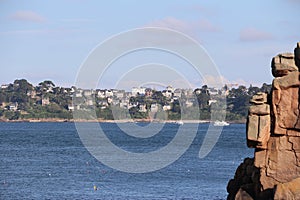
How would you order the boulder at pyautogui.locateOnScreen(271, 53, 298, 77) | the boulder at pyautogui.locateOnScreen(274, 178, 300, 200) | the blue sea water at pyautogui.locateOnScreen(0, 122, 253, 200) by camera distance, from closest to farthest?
the boulder at pyautogui.locateOnScreen(274, 178, 300, 200)
the boulder at pyautogui.locateOnScreen(271, 53, 298, 77)
the blue sea water at pyautogui.locateOnScreen(0, 122, 253, 200)

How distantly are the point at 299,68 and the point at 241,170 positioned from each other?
668 centimetres

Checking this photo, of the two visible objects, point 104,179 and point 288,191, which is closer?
point 288,191

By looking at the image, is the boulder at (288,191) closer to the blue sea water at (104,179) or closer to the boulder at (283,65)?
the boulder at (283,65)

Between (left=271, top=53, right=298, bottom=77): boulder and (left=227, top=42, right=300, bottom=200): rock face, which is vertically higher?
(left=271, top=53, right=298, bottom=77): boulder

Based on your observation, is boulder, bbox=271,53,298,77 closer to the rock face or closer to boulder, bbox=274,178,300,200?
the rock face

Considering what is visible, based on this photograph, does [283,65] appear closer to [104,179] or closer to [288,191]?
[288,191]

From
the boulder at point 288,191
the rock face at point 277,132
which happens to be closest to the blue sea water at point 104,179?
the rock face at point 277,132

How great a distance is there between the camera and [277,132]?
3067 cm

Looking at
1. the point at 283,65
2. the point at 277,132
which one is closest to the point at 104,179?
the point at 283,65

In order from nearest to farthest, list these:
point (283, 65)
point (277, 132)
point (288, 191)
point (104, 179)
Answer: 1. point (288, 191)
2. point (277, 132)
3. point (283, 65)
4. point (104, 179)

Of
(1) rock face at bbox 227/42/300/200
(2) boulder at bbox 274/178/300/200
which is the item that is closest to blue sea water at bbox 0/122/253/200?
(1) rock face at bbox 227/42/300/200

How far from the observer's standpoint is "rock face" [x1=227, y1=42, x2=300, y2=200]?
30.4 meters

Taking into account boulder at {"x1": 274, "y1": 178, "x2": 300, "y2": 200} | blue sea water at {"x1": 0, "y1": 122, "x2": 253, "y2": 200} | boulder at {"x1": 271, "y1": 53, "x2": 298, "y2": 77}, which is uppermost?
boulder at {"x1": 271, "y1": 53, "x2": 298, "y2": 77}

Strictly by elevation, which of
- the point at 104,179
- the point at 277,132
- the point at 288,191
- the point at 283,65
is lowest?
the point at 104,179
